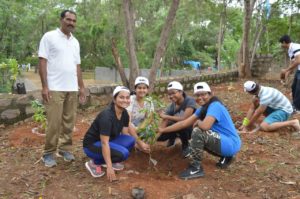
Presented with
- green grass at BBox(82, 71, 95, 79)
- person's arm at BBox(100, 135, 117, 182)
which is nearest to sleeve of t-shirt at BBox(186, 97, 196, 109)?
person's arm at BBox(100, 135, 117, 182)

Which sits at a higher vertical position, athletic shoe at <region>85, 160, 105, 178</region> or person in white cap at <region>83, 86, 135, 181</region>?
person in white cap at <region>83, 86, 135, 181</region>

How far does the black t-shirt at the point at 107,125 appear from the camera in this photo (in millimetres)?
3791

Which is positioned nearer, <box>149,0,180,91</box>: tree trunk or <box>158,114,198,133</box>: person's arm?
<box>158,114,198,133</box>: person's arm

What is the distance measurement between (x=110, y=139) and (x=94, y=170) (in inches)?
14.2

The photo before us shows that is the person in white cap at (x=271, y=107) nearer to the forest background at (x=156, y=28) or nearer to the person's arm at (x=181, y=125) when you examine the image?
the person's arm at (x=181, y=125)

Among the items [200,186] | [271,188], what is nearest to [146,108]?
[200,186]

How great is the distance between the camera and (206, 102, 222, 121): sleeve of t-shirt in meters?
3.92

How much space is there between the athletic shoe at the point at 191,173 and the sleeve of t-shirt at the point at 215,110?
57cm

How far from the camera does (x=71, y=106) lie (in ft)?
14.6

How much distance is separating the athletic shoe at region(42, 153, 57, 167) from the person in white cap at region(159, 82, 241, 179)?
142 cm

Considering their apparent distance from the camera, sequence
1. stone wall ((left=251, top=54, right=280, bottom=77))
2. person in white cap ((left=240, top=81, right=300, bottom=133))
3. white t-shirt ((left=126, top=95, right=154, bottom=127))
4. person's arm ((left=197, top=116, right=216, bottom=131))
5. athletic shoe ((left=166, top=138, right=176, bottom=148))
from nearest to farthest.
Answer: person's arm ((left=197, top=116, right=216, bottom=131)) → white t-shirt ((left=126, top=95, right=154, bottom=127)) → athletic shoe ((left=166, top=138, right=176, bottom=148)) → person in white cap ((left=240, top=81, right=300, bottom=133)) → stone wall ((left=251, top=54, right=280, bottom=77))

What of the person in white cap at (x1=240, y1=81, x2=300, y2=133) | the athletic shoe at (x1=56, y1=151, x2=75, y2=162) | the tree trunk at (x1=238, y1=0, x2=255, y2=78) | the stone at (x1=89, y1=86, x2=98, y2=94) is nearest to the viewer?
the athletic shoe at (x1=56, y1=151, x2=75, y2=162)

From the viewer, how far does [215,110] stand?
393cm

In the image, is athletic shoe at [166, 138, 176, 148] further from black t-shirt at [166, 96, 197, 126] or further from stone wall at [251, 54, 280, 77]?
stone wall at [251, 54, 280, 77]
